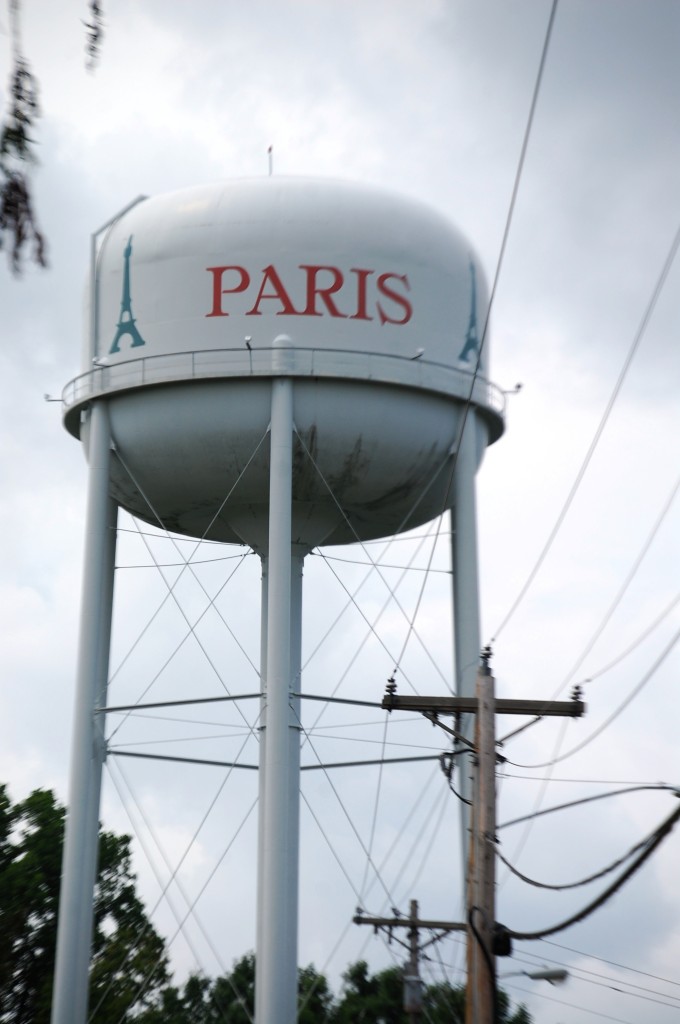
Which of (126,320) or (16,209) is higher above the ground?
(126,320)

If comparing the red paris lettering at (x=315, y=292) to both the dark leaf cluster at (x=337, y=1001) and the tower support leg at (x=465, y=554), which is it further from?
the dark leaf cluster at (x=337, y=1001)

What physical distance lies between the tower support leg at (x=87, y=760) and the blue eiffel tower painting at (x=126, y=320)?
75cm

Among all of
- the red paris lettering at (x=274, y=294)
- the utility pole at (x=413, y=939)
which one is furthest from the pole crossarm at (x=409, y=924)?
the red paris lettering at (x=274, y=294)

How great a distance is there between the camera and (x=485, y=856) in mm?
13898

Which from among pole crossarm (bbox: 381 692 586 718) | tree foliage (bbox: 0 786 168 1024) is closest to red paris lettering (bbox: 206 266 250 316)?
pole crossarm (bbox: 381 692 586 718)

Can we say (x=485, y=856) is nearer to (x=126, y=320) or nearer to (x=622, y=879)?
(x=622, y=879)

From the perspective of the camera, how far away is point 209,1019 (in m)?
30.9

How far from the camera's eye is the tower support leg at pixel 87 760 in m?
19.1

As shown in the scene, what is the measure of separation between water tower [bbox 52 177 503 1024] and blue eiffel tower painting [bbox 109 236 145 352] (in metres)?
0.02

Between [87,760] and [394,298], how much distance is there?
6.09 meters

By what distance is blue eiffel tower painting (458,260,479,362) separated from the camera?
67.7ft

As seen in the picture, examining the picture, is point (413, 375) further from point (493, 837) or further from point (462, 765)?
point (493, 837)

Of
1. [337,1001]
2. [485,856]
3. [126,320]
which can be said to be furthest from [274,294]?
[337,1001]

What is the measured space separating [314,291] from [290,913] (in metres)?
6.68
